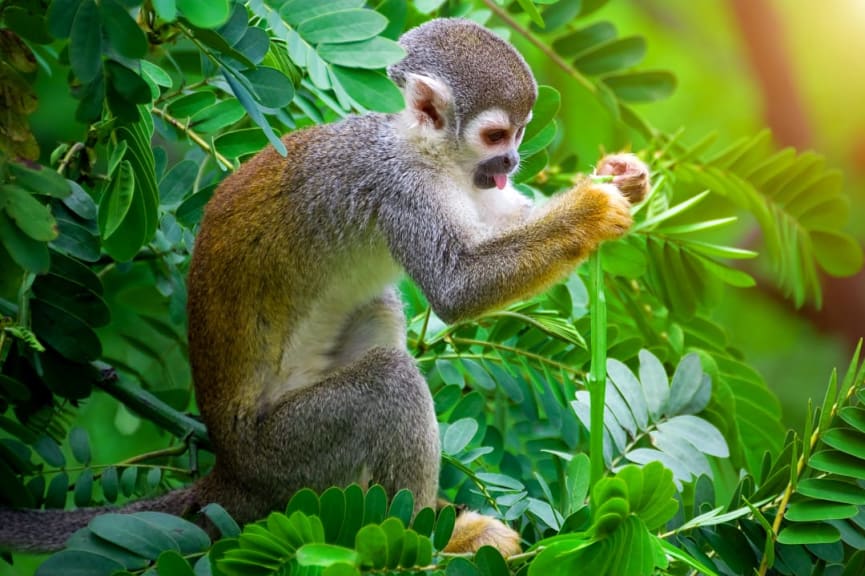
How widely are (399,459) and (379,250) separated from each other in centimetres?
62

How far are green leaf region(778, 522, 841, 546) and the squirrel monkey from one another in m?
0.68

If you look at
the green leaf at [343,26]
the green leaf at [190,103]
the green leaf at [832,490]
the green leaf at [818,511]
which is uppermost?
the green leaf at [343,26]

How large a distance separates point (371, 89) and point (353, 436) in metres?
0.92

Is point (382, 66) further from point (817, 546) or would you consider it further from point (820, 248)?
point (820, 248)

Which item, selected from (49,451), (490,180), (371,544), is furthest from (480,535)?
(49,451)

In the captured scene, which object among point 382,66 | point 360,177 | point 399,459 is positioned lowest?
point 399,459

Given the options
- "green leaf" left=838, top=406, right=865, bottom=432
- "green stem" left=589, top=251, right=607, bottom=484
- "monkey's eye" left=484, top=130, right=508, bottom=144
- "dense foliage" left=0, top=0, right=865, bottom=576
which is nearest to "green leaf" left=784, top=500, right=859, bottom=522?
"dense foliage" left=0, top=0, right=865, bottom=576

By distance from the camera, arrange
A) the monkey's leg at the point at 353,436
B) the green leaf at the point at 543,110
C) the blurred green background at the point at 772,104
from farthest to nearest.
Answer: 1. the blurred green background at the point at 772,104
2. the green leaf at the point at 543,110
3. the monkey's leg at the point at 353,436

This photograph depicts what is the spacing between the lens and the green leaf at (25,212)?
1.62m

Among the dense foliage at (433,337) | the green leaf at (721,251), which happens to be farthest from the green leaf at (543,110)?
the green leaf at (721,251)

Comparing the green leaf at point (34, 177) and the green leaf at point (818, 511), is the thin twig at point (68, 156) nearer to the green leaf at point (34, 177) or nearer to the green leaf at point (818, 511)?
the green leaf at point (34, 177)

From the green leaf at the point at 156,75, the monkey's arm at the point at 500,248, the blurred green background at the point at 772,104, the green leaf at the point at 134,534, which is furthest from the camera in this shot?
the blurred green background at the point at 772,104

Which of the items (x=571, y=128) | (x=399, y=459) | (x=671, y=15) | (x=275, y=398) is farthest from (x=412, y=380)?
(x=671, y=15)

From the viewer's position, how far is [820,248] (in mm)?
3135
